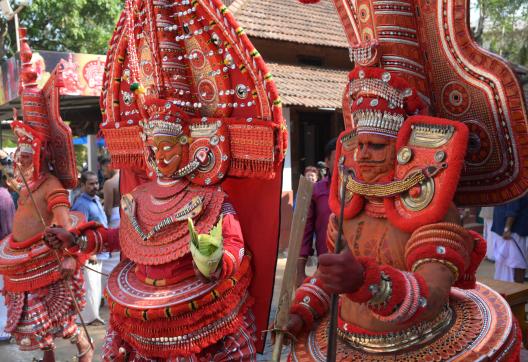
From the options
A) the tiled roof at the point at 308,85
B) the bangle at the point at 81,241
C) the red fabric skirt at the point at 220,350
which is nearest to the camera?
the red fabric skirt at the point at 220,350

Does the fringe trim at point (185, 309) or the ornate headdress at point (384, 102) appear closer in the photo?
the ornate headdress at point (384, 102)

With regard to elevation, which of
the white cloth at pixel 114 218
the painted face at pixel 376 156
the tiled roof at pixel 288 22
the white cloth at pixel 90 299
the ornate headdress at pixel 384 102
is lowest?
the white cloth at pixel 90 299

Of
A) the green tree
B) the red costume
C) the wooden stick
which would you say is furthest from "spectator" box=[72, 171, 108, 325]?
the green tree

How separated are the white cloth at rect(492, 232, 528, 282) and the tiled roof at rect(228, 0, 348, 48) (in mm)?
6087

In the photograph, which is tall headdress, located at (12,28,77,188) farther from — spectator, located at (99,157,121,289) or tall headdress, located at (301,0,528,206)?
tall headdress, located at (301,0,528,206)

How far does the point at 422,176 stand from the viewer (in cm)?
212

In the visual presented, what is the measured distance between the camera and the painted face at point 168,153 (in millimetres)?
3225

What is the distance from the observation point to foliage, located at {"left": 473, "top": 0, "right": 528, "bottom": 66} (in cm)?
2097

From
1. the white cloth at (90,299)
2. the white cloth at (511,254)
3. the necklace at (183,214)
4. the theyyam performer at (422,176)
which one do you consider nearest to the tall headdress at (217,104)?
the necklace at (183,214)

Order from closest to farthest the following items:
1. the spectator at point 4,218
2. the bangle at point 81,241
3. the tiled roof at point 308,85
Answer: the bangle at point 81,241 → the spectator at point 4,218 → the tiled roof at point 308,85

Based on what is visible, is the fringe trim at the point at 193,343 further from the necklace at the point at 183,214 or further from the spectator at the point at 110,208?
the spectator at the point at 110,208

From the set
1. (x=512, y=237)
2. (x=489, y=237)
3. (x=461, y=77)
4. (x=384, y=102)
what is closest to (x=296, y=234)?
(x=384, y=102)

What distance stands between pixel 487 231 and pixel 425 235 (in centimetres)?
691

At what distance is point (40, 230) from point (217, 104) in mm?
1916
